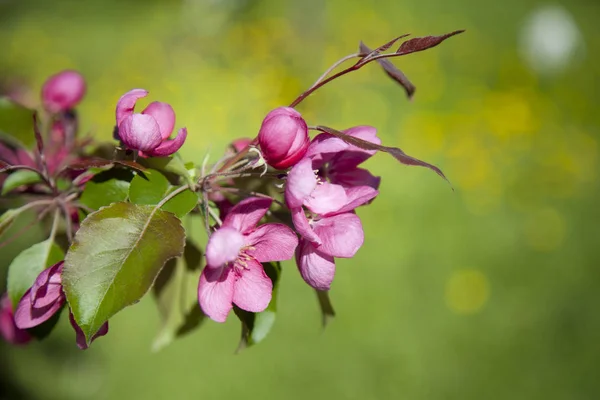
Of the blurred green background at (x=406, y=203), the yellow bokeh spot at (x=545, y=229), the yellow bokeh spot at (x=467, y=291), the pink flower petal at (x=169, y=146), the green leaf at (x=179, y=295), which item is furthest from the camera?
the yellow bokeh spot at (x=545, y=229)

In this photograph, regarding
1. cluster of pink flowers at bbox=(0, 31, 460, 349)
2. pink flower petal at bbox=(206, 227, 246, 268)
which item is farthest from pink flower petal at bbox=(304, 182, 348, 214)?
pink flower petal at bbox=(206, 227, 246, 268)

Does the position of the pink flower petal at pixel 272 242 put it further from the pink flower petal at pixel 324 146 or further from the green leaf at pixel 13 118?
the green leaf at pixel 13 118

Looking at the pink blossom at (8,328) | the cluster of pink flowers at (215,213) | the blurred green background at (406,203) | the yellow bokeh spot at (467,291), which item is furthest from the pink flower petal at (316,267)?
the yellow bokeh spot at (467,291)

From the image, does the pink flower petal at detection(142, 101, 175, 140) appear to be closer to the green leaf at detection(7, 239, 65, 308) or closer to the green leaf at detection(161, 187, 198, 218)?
the green leaf at detection(161, 187, 198, 218)

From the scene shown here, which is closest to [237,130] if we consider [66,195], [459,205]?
[459,205]

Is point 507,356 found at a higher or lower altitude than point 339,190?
lower

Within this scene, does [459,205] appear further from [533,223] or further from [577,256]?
[577,256]

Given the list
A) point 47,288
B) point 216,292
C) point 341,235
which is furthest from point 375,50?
point 47,288
